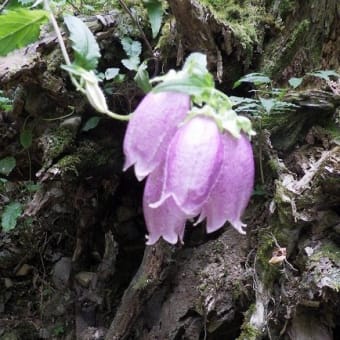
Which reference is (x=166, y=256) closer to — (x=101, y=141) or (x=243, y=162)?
(x=101, y=141)

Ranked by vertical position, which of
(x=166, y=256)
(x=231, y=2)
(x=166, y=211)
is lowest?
(x=166, y=256)

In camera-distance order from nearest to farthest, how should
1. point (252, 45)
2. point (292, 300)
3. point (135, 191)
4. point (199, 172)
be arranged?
1. point (199, 172)
2. point (292, 300)
3. point (252, 45)
4. point (135, 191)

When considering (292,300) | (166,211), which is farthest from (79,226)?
(166,211)

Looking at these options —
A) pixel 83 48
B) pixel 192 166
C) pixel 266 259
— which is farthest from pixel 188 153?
pixel 266 259

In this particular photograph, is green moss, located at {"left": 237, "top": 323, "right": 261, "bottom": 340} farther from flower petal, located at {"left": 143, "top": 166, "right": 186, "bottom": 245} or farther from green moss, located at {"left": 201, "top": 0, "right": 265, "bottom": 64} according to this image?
green moss, located at {"left": 201, "top": 0, "right": 265, "bottom": 64}

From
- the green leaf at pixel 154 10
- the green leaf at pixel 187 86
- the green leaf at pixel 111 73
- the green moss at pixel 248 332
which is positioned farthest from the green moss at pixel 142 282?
the green leaf at pixel 187 86

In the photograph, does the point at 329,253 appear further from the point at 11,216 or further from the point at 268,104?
the point at 11,216
